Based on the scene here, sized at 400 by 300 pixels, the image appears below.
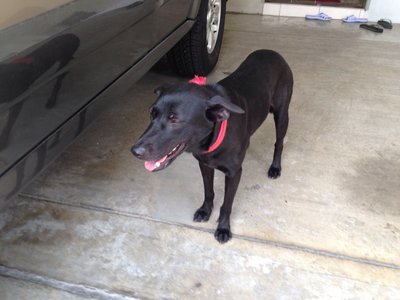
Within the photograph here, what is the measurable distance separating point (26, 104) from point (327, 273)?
1611 mm

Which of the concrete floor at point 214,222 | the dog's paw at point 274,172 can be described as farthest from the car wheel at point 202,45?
the dog's paw at point 274,172

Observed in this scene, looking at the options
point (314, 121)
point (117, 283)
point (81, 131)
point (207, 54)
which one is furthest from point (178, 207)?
point (207, 54)

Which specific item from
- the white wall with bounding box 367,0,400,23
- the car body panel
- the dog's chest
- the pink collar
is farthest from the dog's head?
the white wall with bounding box 367,0,400,23

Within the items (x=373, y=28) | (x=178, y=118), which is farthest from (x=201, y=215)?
(x=373, y=28)

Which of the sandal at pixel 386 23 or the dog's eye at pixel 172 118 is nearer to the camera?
the dog's eye at pixel 172 118

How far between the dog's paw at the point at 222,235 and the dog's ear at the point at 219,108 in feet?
2.49

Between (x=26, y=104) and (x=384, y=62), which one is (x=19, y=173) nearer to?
(x=26, y=104)

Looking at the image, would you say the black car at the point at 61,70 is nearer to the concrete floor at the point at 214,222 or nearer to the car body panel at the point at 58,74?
the car body panel at the point at 58,74

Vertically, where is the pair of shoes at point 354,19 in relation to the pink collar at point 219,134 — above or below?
below

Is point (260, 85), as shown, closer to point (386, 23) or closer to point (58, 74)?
point (58, 74)

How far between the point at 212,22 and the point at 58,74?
2870mm

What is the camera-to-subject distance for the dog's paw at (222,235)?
2.30 metres

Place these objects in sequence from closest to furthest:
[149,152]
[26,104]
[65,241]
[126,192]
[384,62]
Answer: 1. [26,104]
2. [149,152]
3. [65,241]
4. [126,192]
5. [384,62]

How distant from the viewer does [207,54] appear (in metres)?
4.11
